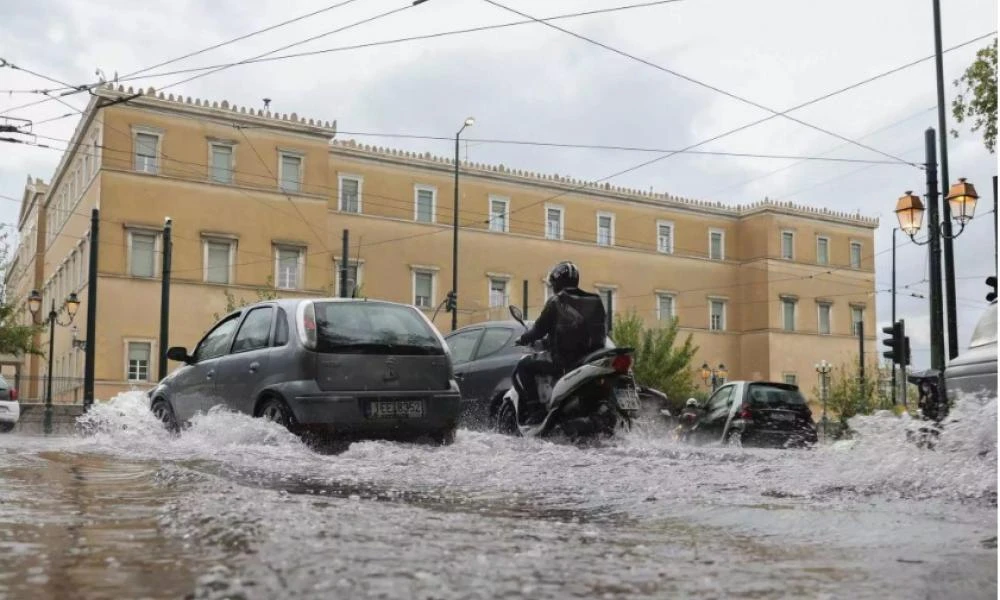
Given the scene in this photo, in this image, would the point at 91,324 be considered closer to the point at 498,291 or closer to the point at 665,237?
the point at 498,291

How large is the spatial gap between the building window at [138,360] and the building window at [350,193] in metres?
12.4

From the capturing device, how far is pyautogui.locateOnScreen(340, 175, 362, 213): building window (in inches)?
1938

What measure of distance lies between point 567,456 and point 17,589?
517cm

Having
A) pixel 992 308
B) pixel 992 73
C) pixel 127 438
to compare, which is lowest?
pixel 127 438

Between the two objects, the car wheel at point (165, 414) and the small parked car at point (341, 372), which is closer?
the small parked car at point (341, 372)

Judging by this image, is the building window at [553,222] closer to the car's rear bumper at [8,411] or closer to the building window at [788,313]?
the building window at [788,313]

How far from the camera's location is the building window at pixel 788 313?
63.3 metres

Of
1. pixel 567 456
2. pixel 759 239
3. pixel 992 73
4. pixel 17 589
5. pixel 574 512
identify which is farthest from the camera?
pixel 759 239

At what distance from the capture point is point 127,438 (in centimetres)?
1052

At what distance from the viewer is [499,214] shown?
54219mm

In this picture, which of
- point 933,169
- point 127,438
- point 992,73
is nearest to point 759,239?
point 992,73

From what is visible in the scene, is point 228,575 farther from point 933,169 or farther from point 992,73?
point 992,73

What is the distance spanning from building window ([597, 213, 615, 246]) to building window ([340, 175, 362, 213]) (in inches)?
584

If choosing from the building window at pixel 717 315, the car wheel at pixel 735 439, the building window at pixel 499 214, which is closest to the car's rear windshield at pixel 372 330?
the car wheel at pixel 735 439
